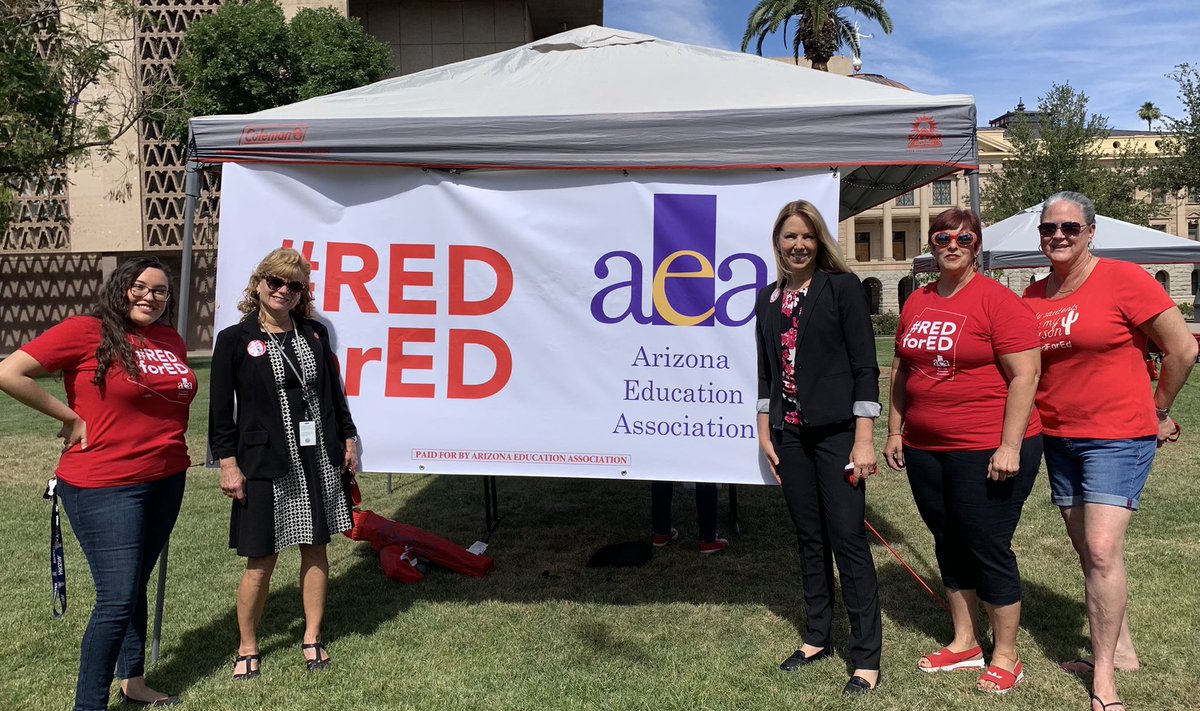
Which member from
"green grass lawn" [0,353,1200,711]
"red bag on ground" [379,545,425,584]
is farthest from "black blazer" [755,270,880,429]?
"red bag on ground" [379,545,425,584]

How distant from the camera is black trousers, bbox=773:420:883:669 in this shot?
315 cm

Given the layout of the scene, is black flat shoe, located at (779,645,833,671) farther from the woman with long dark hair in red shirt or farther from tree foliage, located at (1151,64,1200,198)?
tree foliage, located at (1151,64,1200,198)

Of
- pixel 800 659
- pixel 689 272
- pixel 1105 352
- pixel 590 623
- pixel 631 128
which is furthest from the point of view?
pixel 590 623

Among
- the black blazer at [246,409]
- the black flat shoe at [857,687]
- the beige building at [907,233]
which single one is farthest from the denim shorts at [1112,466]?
the beige building at [907,233]

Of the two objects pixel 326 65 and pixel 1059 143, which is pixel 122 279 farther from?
pixel 1059 143

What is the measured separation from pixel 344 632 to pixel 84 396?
1.73m

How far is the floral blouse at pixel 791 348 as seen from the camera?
3.20 metres

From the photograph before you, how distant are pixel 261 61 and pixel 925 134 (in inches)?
836

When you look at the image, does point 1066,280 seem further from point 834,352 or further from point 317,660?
point 317,660

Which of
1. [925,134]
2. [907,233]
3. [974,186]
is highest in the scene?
[907,233]

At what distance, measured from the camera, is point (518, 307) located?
12.5 ft

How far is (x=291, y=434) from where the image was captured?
331 cm

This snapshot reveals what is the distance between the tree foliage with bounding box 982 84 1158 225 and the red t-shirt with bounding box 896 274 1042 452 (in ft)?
71.3

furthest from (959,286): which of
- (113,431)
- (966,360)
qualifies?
(113,431)
